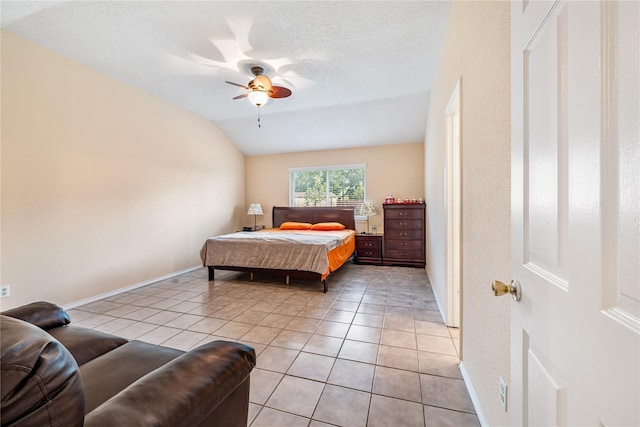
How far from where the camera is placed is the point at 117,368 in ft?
3.72

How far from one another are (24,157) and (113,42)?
1.48 meters

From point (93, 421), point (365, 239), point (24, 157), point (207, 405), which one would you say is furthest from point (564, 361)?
point (365, 239)

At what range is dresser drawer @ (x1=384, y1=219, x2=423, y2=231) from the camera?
4.61m

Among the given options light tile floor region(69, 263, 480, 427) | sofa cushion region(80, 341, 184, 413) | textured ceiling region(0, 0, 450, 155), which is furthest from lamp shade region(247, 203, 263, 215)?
sofa cushion region(80, 341, 184, 413)

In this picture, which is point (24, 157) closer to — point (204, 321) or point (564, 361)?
point (204, 321)

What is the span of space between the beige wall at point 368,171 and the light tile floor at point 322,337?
2.00 metres

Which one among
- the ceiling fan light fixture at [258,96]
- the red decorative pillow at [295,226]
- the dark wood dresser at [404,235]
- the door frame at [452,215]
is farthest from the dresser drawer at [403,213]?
the ceiling fan light fixture at [258,96]

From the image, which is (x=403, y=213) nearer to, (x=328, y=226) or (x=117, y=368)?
(x=328, y=226)

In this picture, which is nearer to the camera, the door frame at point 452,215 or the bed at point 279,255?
the door frame at point 452,215

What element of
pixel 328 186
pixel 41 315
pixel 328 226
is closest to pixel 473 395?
pixel 41 315

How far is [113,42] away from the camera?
104 inches

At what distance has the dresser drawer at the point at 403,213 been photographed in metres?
4.61

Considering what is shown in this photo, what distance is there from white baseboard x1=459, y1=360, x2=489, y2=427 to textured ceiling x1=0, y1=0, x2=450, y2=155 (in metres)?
2.79

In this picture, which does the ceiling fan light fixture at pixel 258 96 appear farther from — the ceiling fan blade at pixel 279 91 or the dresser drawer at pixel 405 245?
the dresser drawer at pixel 405 245
